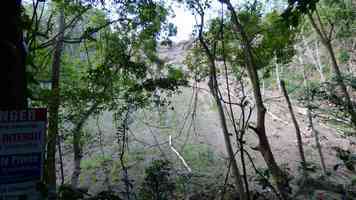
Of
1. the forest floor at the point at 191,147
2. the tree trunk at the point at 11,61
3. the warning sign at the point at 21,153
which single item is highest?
the tree trunk at the point at 11,61

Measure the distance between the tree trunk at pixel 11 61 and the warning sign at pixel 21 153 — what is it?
9.6 inches

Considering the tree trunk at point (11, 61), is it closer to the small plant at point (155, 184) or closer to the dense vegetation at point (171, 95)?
the dense vegetation at point (171, 95)

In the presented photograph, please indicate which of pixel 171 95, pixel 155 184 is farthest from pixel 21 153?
pixel 171 95

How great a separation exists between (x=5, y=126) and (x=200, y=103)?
22.1 metres

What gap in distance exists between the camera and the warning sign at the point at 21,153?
1532 millimetres

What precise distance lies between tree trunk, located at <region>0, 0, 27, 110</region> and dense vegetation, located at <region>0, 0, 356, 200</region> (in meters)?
0.01

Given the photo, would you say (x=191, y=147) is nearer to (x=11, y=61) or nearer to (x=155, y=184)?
(x=155, y=184)

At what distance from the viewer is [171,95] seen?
8.84 meters

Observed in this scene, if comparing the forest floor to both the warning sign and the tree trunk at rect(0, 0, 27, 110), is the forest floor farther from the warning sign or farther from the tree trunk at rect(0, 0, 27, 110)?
the warning sign

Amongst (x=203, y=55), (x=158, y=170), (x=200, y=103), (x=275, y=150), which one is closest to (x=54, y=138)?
(x=158, y=170)

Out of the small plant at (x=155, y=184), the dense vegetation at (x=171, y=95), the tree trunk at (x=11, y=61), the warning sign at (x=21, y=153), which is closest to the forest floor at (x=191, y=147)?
the dense vegetation at (x=171, y=95)

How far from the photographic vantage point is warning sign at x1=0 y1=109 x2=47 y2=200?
1.53m

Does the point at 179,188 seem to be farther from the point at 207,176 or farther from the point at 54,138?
the point at 54,138

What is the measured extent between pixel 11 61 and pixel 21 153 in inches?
23.1
